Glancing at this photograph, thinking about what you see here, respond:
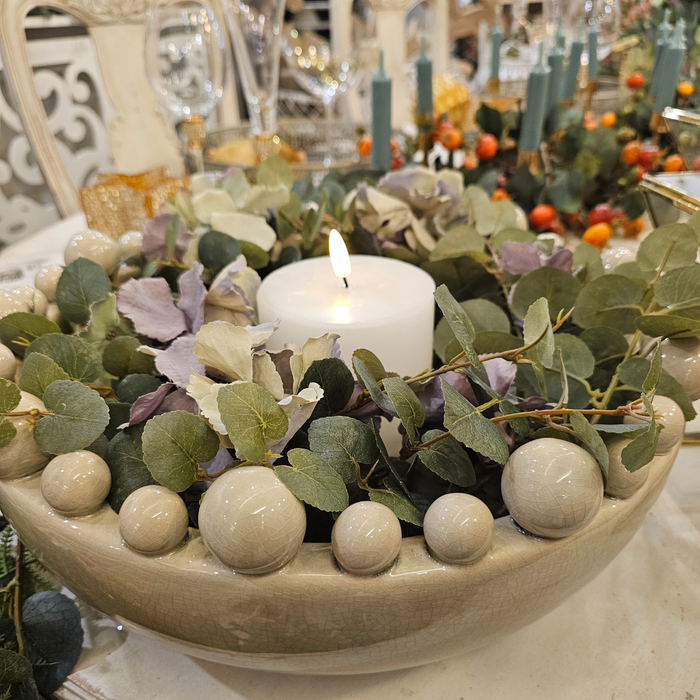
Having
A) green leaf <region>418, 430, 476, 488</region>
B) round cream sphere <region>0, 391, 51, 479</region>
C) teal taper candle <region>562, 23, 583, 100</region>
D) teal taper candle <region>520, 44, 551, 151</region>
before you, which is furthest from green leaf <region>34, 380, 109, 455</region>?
teal taper candle <region>562, 23, 583, 100</region>

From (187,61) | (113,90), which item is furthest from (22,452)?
(113,90)

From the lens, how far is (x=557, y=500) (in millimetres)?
193

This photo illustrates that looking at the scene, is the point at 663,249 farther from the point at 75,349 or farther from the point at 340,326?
the point at 75,349

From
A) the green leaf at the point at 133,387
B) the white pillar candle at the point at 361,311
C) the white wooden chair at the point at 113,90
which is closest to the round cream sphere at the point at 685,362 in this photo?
the white pillar candle at the point at 361,311

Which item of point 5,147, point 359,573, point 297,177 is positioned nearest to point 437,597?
point 359,573

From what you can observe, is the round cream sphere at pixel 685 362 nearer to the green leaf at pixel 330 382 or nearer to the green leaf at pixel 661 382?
the green leaf at pixel 661 382

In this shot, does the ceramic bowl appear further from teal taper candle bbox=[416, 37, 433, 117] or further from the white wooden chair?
the white wooden chair

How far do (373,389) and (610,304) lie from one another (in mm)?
128

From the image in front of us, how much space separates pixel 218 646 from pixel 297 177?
49 centimetres

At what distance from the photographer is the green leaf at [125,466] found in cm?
22

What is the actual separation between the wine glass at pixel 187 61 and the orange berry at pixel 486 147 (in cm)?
35

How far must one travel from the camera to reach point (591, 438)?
203mm

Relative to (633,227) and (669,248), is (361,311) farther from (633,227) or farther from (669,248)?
(633,227)

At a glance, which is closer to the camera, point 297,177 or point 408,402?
point 408,402
